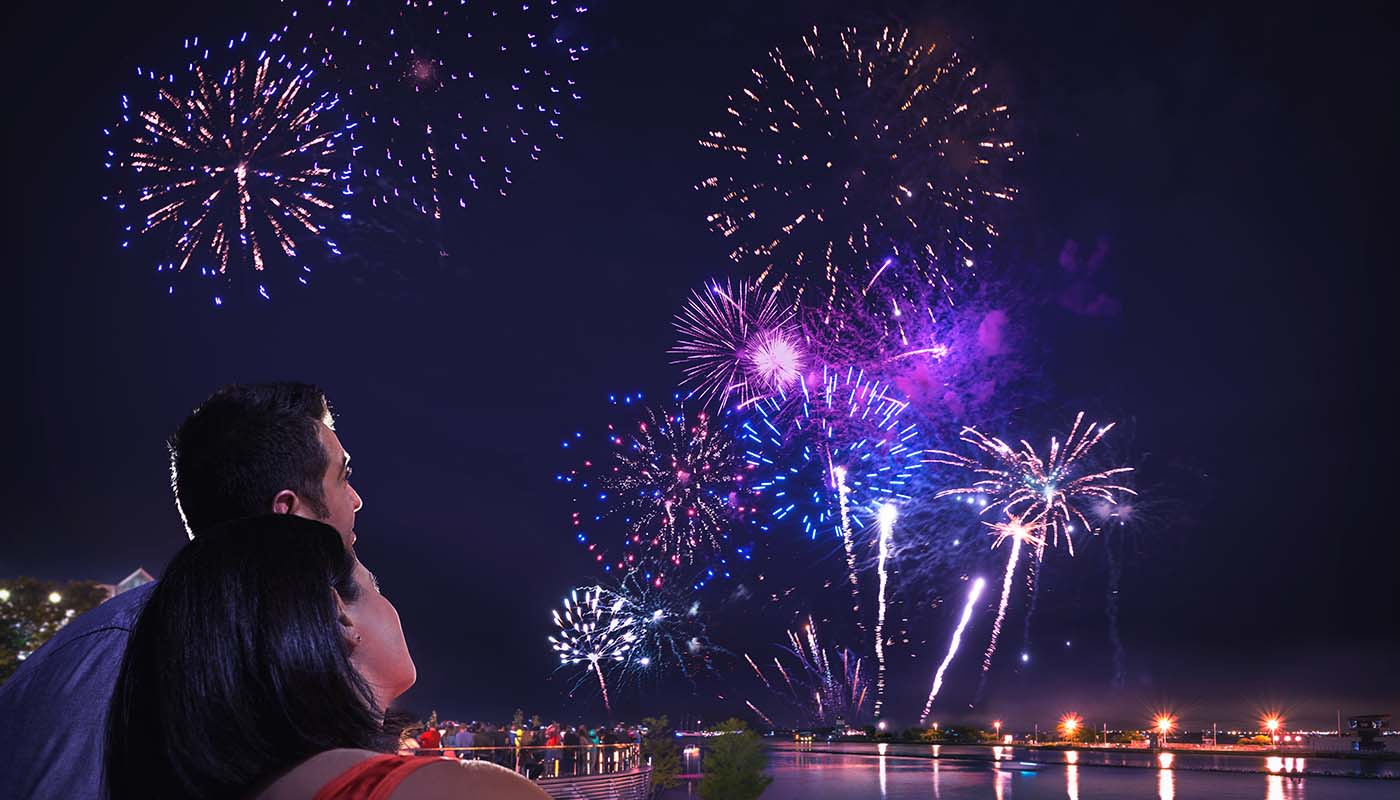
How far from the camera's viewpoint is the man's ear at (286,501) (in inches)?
73.7

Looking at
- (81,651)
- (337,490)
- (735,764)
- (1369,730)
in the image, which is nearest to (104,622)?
(81,651)

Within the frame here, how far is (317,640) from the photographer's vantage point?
0.99m

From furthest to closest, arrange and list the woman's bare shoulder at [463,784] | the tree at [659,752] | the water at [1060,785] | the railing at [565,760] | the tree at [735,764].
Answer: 1. the water at [1060,785]
2. the tree at [659,752]
3. the tree at [735,764]
4. the railing at [565,760]
5. the woman's bare shoulder at [463,784]

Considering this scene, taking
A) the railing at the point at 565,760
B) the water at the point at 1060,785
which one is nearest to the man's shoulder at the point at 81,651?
the railing at the point at 565,760

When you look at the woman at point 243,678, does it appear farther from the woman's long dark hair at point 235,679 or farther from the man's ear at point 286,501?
the man's ear at point 286,501

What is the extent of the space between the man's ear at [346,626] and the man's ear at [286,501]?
908mm

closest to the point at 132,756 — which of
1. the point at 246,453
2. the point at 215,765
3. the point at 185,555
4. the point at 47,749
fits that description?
the point at 215,765

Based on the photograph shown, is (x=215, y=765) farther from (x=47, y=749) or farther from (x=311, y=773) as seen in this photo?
(x=47, y=749)

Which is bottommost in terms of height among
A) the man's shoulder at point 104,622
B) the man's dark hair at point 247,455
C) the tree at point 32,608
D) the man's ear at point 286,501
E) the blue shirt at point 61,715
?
the tree at point 32,608

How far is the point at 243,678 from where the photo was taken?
972mm

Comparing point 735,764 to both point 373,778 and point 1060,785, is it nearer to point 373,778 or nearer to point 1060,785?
point 1060,785

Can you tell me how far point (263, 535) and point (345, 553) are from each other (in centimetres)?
9

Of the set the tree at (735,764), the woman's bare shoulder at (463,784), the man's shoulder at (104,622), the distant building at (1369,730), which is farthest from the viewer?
the distant building at (1369,730)

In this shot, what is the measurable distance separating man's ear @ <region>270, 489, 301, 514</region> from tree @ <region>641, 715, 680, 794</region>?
32.7 m
